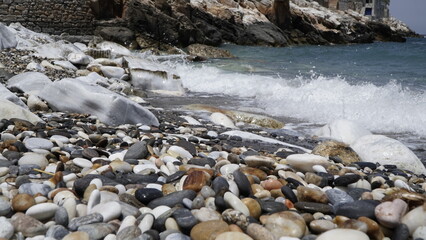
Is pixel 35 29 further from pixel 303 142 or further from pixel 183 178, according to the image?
pixel 183 178

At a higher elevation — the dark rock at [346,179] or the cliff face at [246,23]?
the dark rock at [346,179]

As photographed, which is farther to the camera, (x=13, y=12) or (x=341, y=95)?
(x=13, y=12)

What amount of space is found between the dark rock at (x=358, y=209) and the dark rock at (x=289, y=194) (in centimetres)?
22

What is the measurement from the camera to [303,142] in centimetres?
486

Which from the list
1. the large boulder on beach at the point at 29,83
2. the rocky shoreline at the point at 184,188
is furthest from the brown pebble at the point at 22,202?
the large boulder on beach at the point at 29,83

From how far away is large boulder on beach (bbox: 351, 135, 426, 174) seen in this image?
153 inches

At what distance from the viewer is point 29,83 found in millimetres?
5480

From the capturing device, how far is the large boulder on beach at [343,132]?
16.2ft

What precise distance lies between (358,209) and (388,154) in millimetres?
2193

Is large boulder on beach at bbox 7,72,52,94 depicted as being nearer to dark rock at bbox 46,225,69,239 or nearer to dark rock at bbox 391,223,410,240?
dark rock at bbox 46,225,69,239

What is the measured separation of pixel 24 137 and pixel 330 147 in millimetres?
2623

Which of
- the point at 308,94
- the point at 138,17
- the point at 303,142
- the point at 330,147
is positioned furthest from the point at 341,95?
the point at 138,17

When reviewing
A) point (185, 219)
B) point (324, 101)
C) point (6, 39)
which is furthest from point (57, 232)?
point (6, 39)

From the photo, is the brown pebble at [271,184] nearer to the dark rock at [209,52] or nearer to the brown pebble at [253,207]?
the brown pebble at [253,207]
